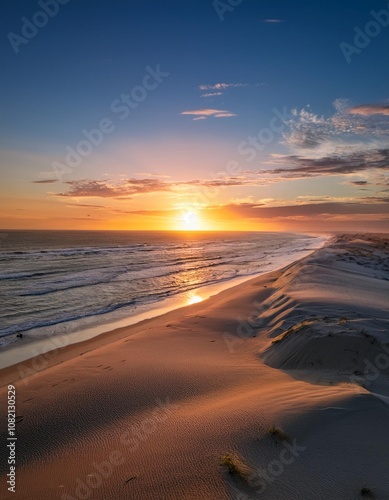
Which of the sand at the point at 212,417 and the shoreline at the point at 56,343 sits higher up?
the sand at the point at 212,417

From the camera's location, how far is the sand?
3975 mm

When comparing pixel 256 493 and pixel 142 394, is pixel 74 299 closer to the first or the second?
pixel 142 394

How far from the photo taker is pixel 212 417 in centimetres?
538

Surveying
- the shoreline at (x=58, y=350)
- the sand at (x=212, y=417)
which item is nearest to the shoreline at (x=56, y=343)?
the shoreline at (x=58, y=350)

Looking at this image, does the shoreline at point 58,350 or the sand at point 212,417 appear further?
the shoreline at point 58,350

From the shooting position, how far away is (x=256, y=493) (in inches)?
146

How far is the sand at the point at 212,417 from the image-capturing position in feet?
13.0

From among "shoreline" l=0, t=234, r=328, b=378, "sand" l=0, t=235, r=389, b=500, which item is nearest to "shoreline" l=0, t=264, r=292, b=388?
"shoreline" l=0, t=234, r=328, b=378

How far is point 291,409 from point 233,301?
1263 centimetres

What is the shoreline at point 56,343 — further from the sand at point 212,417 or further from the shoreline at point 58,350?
the sand at point 212,417

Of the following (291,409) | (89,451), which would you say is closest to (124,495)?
(89,451)

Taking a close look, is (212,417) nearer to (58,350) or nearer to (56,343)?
(58,350)

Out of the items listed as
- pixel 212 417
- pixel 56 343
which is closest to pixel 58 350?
pixel 56 343

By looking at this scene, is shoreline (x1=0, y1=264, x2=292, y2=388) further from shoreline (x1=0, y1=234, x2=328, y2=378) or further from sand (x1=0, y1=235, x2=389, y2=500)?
sand (x1=0, y1=235, x2=389, y2=500)
